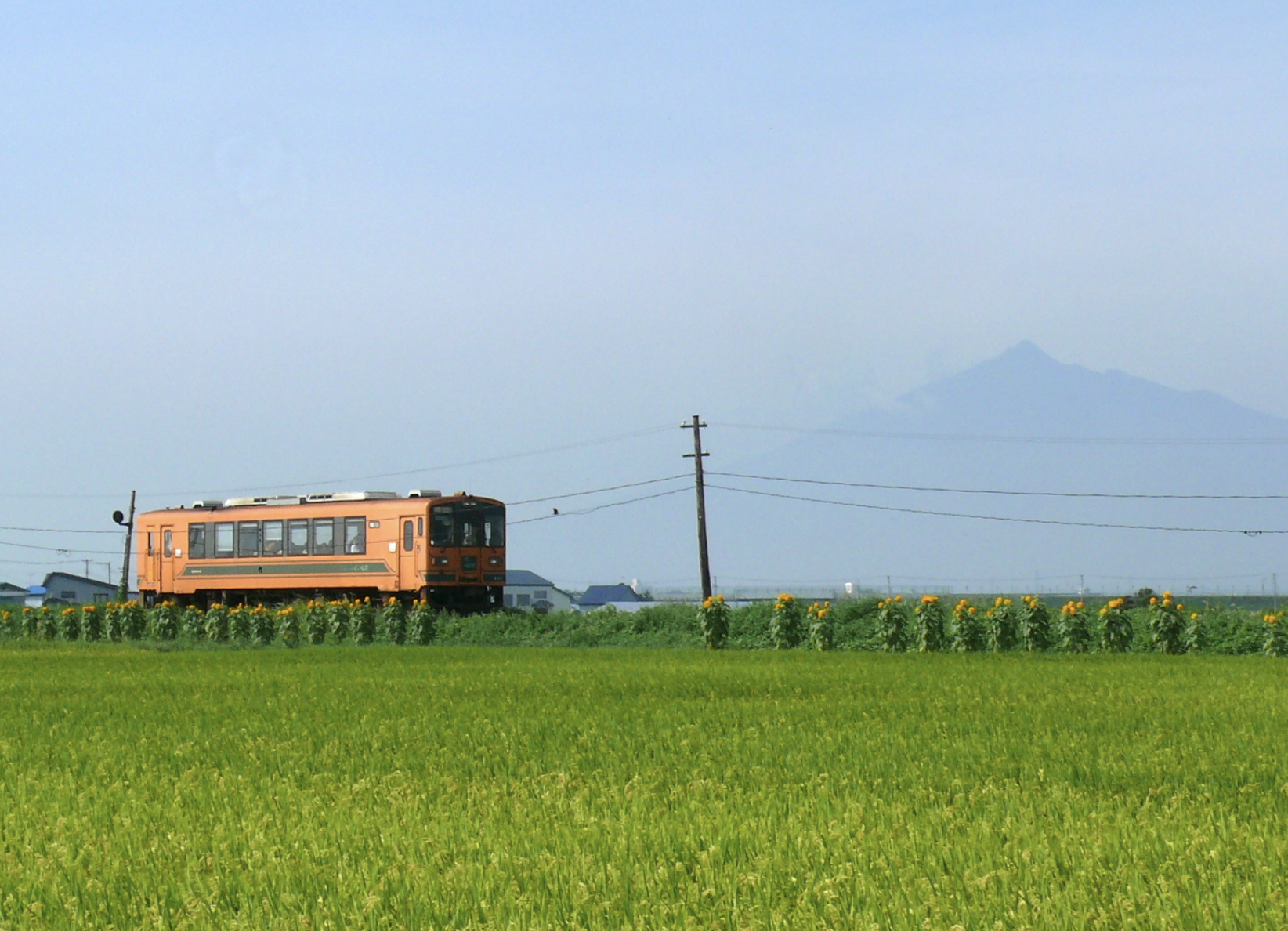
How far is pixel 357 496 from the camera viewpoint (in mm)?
40375

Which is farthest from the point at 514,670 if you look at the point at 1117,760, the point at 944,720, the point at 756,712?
the point at 1117,760

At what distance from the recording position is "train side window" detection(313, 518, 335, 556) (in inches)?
1581

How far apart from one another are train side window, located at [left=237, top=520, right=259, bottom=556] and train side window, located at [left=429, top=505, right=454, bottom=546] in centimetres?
580

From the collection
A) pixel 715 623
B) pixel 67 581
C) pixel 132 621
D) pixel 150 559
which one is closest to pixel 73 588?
pixel 67 581

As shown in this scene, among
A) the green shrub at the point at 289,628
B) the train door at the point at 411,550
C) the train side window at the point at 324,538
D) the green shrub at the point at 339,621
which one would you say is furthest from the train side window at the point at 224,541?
the green shrub at the point at 339,621

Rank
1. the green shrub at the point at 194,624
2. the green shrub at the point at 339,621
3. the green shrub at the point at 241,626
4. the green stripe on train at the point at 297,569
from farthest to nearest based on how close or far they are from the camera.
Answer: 1. the green stripe on train at the point at 297,569
2. the green shrub at the point at 194,624
3. the green shrub at the point at 241,626
4. the green shrub at the point at 339,621

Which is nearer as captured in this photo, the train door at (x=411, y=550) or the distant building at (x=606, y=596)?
the train door at (x=411, y=550)

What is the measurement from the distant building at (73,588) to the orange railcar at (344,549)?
61.3m

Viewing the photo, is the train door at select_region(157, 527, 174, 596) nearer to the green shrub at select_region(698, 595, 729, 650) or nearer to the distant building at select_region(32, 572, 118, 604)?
the green shrub at select_region(698, 595, 729, 650)

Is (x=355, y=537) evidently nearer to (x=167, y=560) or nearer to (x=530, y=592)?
(x=167, y=560)

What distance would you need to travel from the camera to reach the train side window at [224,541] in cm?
4194

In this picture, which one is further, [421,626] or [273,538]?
[273,538]

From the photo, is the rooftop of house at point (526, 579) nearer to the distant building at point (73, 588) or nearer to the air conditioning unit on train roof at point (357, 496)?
the distant building at point (73, 588)

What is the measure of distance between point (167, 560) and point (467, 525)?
1030 centimetres
